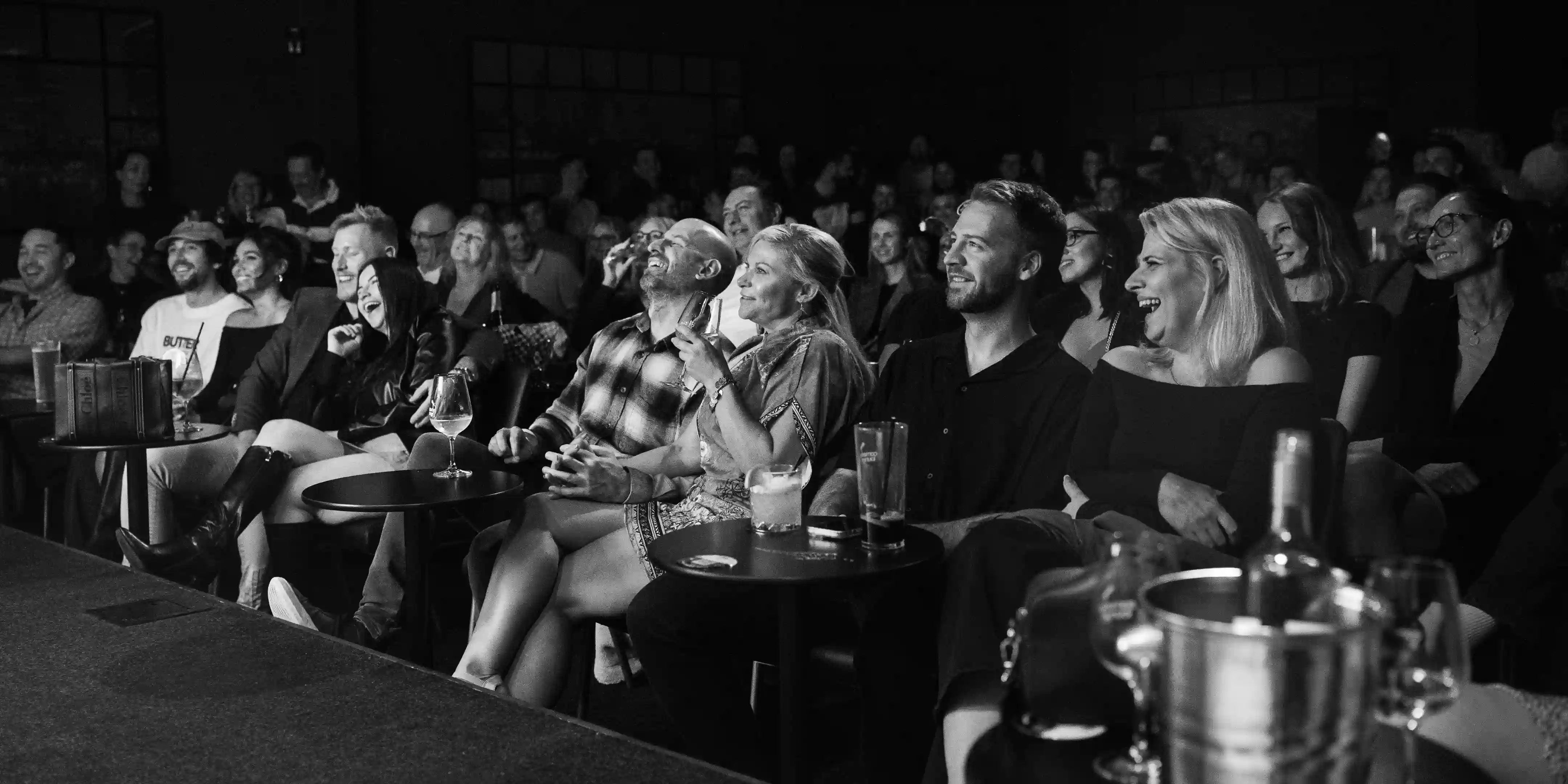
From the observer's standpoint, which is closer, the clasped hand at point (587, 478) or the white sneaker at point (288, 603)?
the clasped hand at point (587, 478)

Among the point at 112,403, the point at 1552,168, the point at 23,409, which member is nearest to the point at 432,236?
the point at 23,409

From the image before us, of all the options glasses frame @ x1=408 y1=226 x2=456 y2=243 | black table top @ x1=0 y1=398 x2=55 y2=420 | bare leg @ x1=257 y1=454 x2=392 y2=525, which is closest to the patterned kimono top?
bare leg @ x1=257 y1=454 x2=392 y2=525

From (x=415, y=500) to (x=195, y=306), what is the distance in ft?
7.10

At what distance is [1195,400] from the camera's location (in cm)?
246

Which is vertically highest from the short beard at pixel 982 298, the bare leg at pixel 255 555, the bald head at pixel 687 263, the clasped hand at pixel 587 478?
the bald head at pixel 687 263

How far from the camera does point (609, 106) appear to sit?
1048 cm

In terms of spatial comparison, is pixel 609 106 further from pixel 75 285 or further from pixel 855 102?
pixel 75 285

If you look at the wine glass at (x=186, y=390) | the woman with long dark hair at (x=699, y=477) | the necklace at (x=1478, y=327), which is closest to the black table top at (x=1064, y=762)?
→ the woman with long dark hair at (x=699, y=477)

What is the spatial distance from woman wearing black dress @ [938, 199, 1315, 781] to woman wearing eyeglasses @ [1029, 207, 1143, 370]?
1.13 meters

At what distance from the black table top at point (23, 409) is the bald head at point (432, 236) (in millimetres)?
1689

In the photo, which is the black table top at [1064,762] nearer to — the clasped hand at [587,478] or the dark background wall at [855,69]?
the clasped hand at [587,478]

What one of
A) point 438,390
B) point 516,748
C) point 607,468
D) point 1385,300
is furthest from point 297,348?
point 1385,300

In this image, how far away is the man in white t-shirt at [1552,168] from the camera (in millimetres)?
6297

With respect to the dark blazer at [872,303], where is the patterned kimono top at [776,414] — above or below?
below
